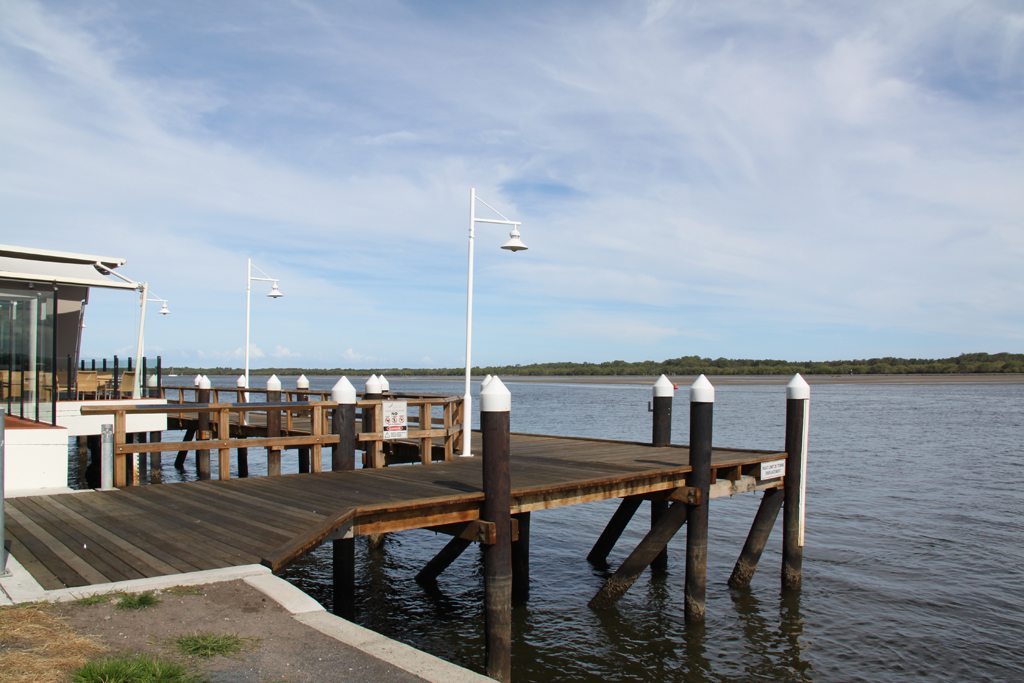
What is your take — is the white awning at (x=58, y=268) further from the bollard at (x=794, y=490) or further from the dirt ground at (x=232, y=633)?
the bollard at (x=794, y=490)

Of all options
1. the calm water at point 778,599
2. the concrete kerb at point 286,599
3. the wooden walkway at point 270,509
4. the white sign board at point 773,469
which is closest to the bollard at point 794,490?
the white sign board at point 773,469

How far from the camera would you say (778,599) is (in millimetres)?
12227

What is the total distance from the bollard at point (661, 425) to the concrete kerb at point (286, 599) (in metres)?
8.46

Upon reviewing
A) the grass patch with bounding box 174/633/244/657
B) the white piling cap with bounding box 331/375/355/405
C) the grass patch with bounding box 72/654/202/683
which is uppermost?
the white piling cap with bounding box 331/375/355/405

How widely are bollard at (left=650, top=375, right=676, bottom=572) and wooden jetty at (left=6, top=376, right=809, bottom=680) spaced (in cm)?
3

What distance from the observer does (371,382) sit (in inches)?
644

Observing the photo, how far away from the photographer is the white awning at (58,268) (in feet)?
47.2

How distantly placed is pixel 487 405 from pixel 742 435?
2780 centimetres

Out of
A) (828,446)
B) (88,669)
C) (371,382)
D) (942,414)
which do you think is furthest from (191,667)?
(942,414)

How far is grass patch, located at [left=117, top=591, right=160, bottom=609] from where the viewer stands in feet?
18.0

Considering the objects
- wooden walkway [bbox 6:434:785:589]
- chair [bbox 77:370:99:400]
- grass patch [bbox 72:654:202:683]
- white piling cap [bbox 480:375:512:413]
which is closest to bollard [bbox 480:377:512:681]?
white piling cap [bbox 480:375:512:413]

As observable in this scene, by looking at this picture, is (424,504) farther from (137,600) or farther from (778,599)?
(778,599)

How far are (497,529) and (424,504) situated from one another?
2.61 ft

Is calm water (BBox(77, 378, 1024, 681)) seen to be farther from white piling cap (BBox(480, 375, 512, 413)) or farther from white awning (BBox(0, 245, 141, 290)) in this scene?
white awning (BBox(0, 245, 141, 290))
